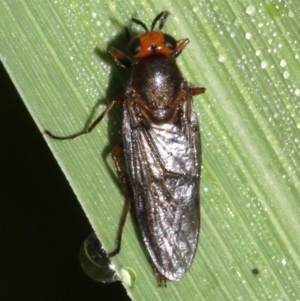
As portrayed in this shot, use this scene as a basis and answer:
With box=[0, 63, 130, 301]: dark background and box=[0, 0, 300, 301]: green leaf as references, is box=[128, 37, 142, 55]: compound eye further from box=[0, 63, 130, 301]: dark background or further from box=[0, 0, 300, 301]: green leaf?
box=[0, 63, 130, 301]: dark background

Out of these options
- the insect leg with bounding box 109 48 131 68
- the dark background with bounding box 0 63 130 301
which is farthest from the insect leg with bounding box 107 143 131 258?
the dark background with bounding box 0 63 130 301

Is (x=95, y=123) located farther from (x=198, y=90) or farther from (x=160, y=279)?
(x=160, y=279)

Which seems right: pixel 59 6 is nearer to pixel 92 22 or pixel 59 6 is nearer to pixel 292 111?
pixel 92 22

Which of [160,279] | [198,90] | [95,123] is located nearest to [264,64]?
[198,90]

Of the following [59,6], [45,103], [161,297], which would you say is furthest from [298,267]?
[59,6]

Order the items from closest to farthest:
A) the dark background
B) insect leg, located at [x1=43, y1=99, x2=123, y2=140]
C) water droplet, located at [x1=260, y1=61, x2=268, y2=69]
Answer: insect leg, located at [x1=43, y1=99, x2=123, y2=140] → water droplet, located at [x1=260, y1=61, x2=268, y2=69] → the dark background

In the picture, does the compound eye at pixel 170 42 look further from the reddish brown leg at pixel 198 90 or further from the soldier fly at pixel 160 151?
the reddish brown leg at pixel 198 90
